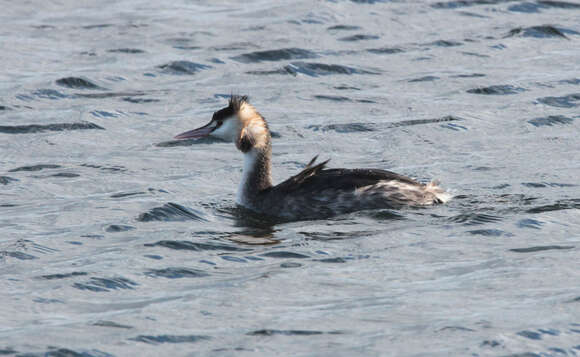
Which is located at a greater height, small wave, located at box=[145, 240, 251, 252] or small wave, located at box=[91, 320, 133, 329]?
small wave, located at box=[91, 320, 133, 329]

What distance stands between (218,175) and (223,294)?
4.57 meters

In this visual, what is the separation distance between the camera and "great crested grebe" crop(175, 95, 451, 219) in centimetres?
1119

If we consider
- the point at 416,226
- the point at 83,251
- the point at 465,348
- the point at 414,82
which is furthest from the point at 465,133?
the point at 465,348

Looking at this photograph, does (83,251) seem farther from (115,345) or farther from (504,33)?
(504,33)

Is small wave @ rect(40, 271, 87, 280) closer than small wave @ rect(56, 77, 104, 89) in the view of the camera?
Yes

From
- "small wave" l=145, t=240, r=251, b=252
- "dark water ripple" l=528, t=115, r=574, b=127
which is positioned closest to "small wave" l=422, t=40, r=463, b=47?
"dark water ripple" l=528, t=115, r=574, b=127

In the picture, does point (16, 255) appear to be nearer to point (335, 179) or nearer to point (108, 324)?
point (108, 324)

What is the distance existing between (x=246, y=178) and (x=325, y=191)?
975 millimetres

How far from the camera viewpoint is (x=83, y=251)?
33.5 ft

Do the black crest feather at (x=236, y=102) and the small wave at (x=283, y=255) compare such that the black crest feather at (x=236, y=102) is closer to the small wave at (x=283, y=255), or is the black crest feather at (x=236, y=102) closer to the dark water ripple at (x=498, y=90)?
the small wave at (x=283, y=255)

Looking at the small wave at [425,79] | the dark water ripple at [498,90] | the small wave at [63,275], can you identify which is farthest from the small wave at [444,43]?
the small wave at [63,275]

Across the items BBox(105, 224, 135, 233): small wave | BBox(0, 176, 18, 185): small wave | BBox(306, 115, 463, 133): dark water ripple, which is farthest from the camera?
BBox(306, 115, 463, 133): dark water ripple

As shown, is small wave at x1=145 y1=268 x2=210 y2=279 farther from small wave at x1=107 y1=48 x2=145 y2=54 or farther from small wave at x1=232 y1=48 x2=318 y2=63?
small wave at x1=107 y1=48 x2=145 y2=54

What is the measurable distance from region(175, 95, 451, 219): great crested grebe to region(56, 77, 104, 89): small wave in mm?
6137
